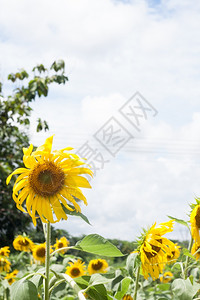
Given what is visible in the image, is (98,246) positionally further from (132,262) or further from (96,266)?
(96,266)

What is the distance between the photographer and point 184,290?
4.15 feet

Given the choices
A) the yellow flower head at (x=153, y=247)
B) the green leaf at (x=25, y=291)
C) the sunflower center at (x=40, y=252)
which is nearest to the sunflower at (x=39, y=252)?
the sunflower center at (x=40, y=252)

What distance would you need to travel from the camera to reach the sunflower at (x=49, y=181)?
1.16 meters

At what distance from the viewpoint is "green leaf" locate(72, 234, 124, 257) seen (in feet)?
3.36

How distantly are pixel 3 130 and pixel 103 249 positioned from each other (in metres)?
6.25

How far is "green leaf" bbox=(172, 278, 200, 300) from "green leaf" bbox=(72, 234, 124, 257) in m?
0.38

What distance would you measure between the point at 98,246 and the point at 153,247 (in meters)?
0.40

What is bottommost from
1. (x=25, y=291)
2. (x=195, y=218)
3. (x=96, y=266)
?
(x=96, y=266)

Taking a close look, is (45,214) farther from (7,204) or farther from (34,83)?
(7,204)

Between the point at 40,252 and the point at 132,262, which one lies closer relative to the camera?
the point at 132,262

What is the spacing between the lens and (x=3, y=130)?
7023mm

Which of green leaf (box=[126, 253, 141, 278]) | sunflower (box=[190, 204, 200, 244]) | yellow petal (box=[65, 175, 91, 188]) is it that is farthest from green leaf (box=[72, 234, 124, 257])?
sunflower (box=[190, 204, 200, 244])

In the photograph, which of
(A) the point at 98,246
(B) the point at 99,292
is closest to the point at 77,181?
(A) the point at 98,246

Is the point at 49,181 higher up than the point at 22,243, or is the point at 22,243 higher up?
the point at 49,181
